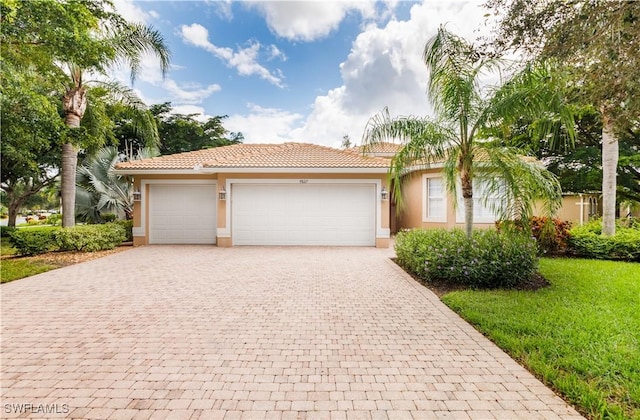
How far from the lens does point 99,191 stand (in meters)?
15.4

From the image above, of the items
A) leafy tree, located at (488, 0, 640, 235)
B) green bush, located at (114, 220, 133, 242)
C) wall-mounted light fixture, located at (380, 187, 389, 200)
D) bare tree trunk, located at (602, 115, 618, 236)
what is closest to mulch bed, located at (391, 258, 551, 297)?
leafy tree, located at (488, 0, 640, 235)

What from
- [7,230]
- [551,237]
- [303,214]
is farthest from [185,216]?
[551,237]

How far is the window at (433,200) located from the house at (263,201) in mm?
2880

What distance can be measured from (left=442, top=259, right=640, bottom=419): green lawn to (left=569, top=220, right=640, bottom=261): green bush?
2695 mm

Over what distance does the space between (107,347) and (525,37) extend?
8.49 metres

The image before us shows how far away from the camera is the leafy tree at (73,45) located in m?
6.88

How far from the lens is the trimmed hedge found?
1075 cm

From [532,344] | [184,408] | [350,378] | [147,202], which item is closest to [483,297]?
[532,344]

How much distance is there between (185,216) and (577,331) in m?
13.2

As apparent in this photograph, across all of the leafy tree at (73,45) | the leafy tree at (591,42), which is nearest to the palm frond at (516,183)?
the leafy tree at (591,42)

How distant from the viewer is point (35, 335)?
4.37 m

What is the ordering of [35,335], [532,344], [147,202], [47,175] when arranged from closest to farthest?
[532,344]
[35,335]
[147,202]
[47,175]

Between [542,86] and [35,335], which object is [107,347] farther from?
[542,86]

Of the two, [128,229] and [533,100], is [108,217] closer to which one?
[128,229]
